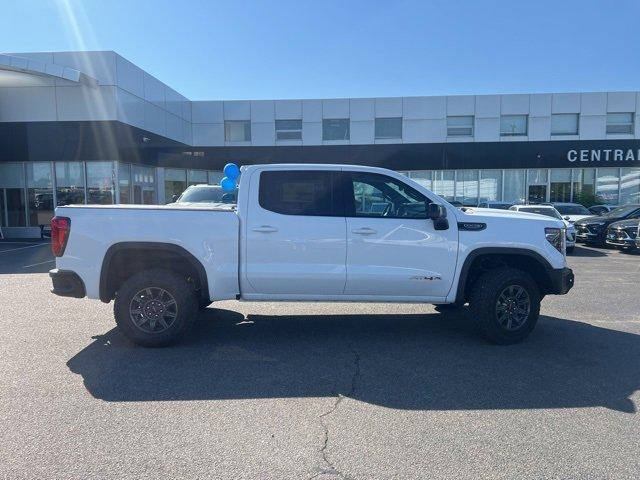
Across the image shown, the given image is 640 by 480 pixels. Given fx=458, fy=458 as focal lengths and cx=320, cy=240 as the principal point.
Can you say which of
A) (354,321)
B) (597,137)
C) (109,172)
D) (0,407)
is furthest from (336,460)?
(597,137)

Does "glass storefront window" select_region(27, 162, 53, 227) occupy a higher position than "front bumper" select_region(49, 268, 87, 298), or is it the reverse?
"glass storefront window" select_region(27, 162, 53, 227)

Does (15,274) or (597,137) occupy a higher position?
(597,137)

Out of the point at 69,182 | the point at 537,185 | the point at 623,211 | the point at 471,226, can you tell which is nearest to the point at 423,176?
the point at 537,185

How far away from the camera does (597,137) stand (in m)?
26.3

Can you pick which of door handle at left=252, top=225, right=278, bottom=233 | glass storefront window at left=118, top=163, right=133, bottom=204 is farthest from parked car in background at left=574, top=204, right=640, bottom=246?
glass storefront window at left=118, top=163, right=133, bottom=204

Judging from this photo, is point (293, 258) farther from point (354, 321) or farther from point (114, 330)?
point (114, 330)

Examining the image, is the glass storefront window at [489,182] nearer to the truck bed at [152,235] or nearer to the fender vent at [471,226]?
the fender vent at [471,226]

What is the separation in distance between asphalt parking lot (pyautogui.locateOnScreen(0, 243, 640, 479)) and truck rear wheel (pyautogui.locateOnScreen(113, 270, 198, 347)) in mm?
201

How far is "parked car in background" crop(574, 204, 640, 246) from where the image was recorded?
15.6m

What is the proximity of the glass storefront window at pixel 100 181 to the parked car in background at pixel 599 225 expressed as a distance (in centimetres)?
1839

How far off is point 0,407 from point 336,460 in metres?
2.85

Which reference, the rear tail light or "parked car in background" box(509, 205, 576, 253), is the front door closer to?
the rear tail light

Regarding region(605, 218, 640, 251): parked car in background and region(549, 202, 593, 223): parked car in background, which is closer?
region(605, 218, 640, 251): parked car in background

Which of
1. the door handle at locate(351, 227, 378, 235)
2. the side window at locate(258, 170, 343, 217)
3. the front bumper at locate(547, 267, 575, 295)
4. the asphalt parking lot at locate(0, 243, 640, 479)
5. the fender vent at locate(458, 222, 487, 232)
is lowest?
the asphalt parking lot at locate(0, 243, 640, 479)
